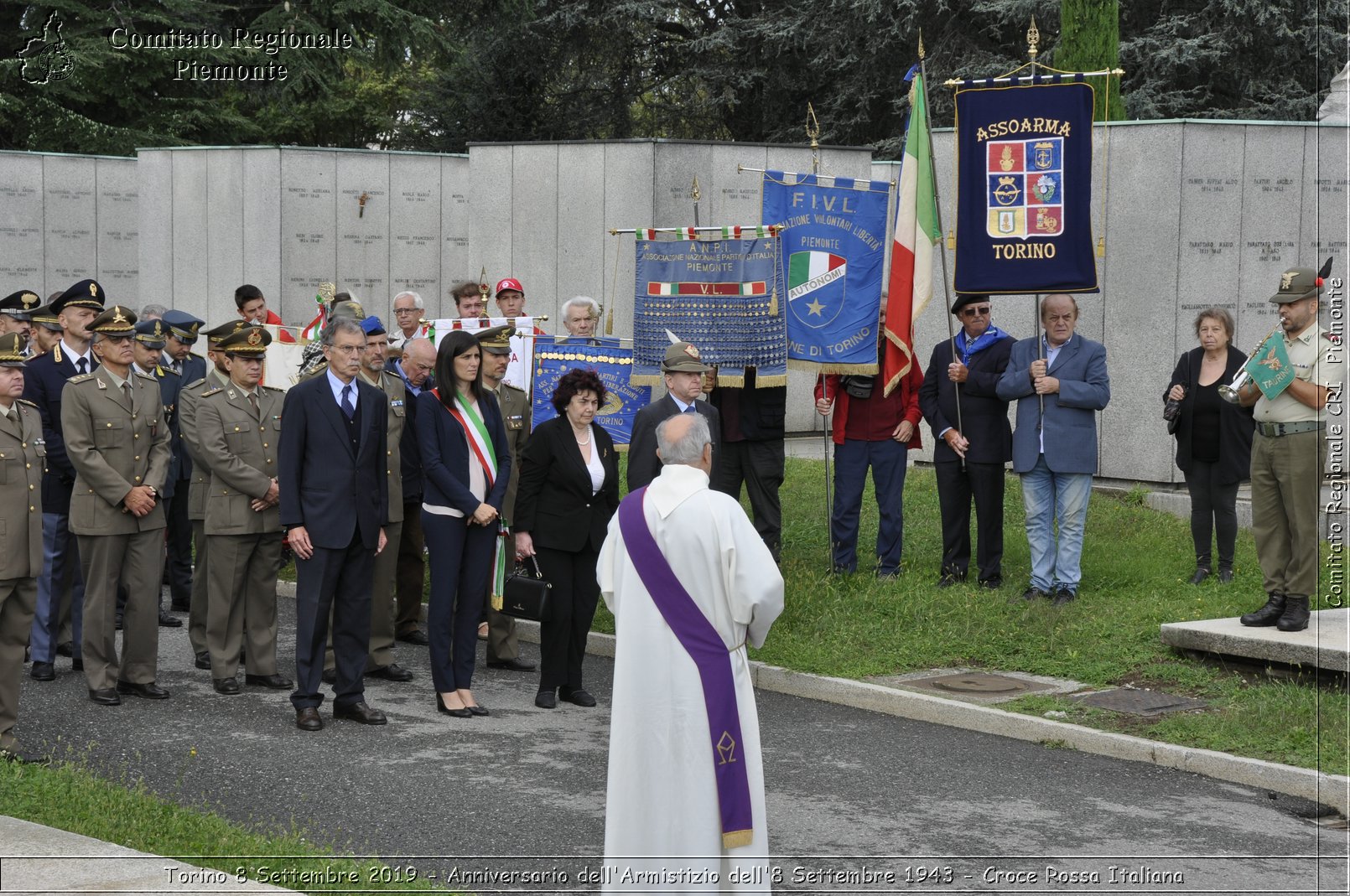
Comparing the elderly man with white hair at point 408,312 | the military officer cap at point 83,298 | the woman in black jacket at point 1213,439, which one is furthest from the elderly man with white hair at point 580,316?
the woman in black jacket at point 1213,439

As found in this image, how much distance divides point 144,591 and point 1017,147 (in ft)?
22.0

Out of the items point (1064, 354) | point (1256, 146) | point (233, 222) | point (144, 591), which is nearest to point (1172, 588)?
point (1064, 354)

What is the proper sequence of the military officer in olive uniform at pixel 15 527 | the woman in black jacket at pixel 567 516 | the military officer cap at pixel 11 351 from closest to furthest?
the military officer in olive uniform at pixel 15 527
the military officer cap at pixel 11 351
the woman in black jacket at pixel 567 516

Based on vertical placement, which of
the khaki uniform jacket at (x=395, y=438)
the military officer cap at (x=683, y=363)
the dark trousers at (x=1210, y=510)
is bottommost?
the dark trousers at (x=1210, y=510)

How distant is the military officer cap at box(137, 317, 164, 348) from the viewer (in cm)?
1055

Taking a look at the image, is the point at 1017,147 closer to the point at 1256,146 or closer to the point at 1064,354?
the point at 1064,354

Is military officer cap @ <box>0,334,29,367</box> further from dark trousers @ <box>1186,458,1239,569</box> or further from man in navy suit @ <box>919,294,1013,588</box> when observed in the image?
dark trousers @ <box>1186,458,1239,569</box>

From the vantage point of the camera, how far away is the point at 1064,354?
11133 mm

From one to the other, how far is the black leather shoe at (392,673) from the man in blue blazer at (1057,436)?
13.9 feet

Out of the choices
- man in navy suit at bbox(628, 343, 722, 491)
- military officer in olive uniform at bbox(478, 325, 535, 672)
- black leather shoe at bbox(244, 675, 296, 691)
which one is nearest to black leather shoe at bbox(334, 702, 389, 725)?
black leather shoe at bbox(244, 675, 296, 691)

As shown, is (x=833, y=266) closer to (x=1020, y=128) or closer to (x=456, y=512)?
(x=1020, y=128)

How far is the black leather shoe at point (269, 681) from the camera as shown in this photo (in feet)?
31.4

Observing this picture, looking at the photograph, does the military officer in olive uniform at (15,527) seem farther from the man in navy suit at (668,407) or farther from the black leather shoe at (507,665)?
the man in navy suit at (668,407)

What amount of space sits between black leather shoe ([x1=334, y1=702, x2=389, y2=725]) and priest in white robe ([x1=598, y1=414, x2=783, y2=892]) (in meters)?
3.13
